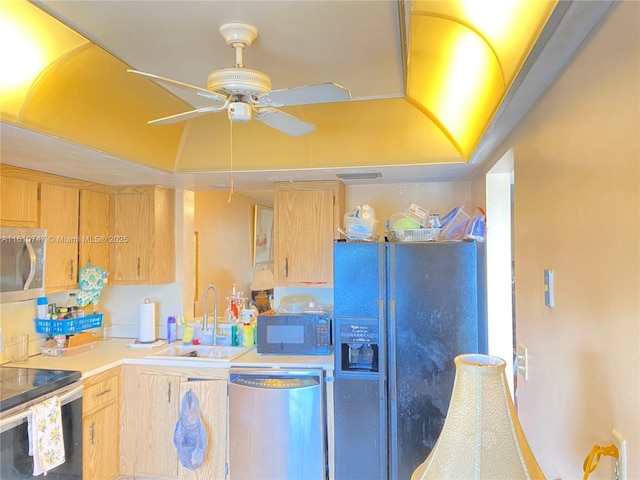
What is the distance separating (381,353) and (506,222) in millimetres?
1099

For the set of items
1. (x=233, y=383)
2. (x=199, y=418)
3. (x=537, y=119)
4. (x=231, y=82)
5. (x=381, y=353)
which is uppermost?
(x=231, y=82)

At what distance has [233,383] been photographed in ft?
8.76

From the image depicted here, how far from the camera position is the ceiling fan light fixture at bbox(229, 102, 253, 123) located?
4.97ft

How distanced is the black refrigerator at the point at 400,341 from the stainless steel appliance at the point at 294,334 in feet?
0.70

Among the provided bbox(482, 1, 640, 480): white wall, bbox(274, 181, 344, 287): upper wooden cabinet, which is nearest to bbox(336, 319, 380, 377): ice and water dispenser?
bbox(274, 181, 344, 287): upper wooden cabinet

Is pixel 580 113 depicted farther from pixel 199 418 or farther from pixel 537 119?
pixel 199 418

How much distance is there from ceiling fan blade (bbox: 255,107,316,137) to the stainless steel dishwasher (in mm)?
1607

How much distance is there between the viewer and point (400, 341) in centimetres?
260

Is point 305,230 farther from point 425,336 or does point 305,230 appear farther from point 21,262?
point 21,262

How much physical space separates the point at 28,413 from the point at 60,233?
1.24 metres

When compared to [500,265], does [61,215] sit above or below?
above

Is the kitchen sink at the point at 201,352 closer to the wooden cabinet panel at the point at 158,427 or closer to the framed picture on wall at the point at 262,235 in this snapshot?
the wooden cabinet panel at the point at 158,427

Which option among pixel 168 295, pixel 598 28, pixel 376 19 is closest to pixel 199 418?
pixel 168 295

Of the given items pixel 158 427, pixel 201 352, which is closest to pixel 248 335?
pixel 201 352
